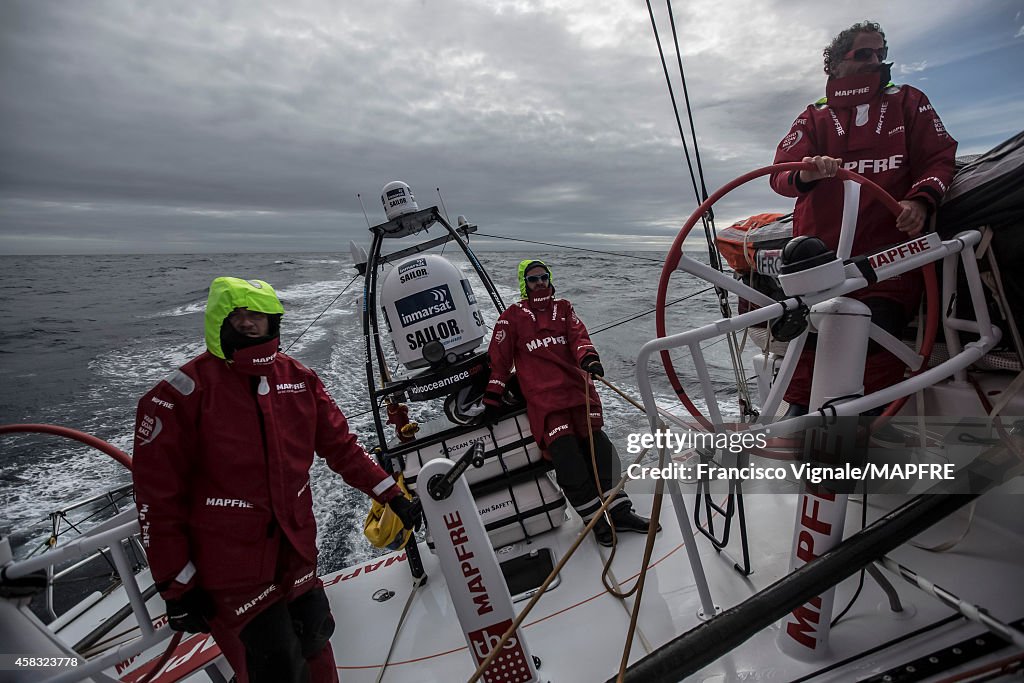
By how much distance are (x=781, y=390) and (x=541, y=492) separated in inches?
67.0

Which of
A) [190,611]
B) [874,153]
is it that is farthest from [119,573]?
[874,153]

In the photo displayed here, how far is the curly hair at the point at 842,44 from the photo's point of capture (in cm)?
184

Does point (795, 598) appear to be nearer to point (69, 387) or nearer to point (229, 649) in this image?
point (229, 649)

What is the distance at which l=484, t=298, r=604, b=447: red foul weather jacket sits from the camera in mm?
2891

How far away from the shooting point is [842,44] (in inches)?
74.2

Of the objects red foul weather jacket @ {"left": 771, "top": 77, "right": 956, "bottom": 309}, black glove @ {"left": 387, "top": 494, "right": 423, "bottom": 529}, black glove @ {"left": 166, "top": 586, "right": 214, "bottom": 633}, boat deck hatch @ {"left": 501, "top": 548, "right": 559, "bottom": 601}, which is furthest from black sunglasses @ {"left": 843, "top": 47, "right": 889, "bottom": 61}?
black glove @ {"left": 166, "top": 586, "right": 214, "bottom": 633}

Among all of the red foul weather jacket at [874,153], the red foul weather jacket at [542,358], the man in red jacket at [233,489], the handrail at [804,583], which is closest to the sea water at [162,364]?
the red foul weather jacket at [542,358]

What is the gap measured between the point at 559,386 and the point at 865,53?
198 cm

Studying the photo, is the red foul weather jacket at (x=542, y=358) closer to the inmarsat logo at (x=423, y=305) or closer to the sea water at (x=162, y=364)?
the inmarsat logo at (x=423, y=305)

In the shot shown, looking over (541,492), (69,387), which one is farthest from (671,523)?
(69,387)

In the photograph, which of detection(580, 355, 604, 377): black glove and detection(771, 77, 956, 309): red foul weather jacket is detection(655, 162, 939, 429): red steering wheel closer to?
detection(771, 77, 956, 309): red foul weather jacket

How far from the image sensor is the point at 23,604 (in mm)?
1618

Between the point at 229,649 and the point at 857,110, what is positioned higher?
the point at 857,110

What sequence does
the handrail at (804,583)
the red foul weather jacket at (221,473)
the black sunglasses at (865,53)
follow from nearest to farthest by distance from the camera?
the handrail at (804,583) < the red foul weather jacket at (221,473) < the black sunglasses at (865,53)
